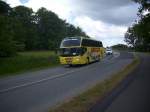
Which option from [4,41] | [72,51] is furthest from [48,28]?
[72,51]

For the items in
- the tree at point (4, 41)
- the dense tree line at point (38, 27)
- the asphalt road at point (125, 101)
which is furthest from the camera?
the dense tree line at point (38, 27)

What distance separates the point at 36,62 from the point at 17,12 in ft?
240

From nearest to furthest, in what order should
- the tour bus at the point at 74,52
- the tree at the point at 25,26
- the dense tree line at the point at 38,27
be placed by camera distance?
the tour bus at the point at 74,52, the tree at the point at 25,26, the dense tree line at the point at 38,27

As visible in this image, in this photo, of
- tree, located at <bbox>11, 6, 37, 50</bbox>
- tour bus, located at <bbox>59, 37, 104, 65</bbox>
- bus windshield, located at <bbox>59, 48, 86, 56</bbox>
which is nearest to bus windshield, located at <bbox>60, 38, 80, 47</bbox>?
tour bus, located at <bbox>59, 37, 104, 65</bbox>

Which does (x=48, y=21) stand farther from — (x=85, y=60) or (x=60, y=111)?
(x=60, y=111)

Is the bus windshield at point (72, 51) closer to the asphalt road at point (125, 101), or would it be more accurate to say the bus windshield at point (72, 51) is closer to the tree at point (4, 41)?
the tree at point (4, 41)

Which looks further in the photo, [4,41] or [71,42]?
[4,41]

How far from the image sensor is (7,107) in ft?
40.4

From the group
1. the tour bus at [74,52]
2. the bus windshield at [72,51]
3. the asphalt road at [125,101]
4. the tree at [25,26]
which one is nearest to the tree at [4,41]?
the tour bus at [74,52]

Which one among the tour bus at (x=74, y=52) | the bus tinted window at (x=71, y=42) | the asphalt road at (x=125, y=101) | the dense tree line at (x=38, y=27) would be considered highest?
the dense tree line at (x=38, y=27)

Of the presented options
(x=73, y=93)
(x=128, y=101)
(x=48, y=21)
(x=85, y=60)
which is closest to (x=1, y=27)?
(x=85, y=60)

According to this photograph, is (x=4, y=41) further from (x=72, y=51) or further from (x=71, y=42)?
(x=72, y=51)

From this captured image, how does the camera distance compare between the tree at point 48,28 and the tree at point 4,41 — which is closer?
the tree at point 4,41

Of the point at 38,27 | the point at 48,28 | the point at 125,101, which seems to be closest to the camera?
the point at 125,101
